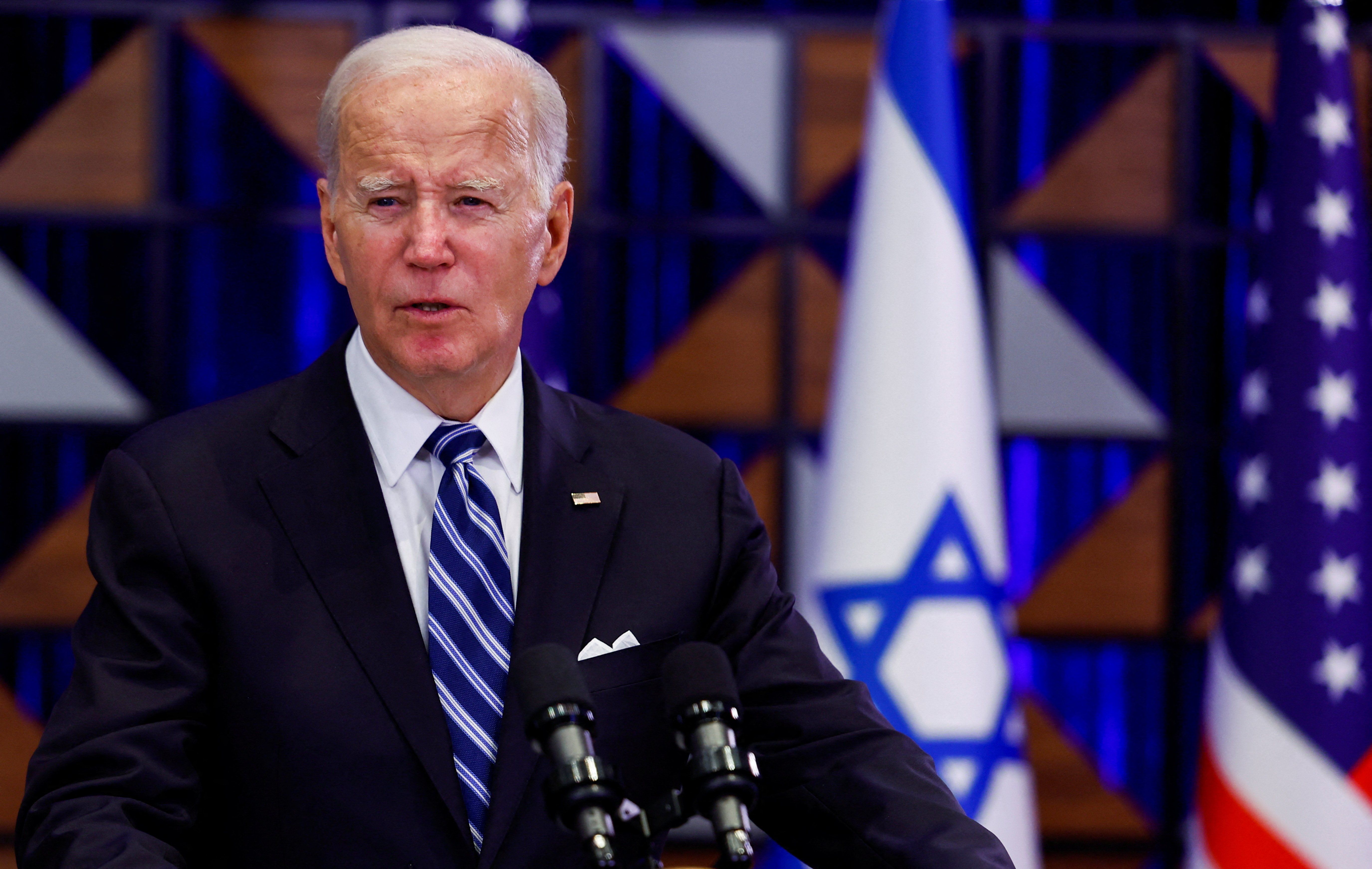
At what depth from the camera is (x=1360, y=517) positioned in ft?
8.93

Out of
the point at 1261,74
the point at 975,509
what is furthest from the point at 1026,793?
the point at 1261,74

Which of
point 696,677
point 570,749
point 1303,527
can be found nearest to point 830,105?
point 1303,527

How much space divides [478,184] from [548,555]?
40 centimetres

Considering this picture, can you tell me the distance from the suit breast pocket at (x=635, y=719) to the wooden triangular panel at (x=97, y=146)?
2420 millimetres

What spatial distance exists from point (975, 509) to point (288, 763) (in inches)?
72.2

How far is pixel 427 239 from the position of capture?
4.29ft

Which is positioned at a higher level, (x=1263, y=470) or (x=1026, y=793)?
(x=1263, y=470)

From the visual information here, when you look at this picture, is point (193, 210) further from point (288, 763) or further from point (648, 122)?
point (288, 763)

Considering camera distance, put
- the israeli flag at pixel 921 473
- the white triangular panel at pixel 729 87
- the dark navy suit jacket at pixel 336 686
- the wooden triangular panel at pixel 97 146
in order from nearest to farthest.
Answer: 1. the dark navy suit jacket at pixel 336 686
2. the israeli flag at pixel 921 473
3. the wooden triangular panel at pixel 97 146
4. the white triangular panel at pixel 729 87

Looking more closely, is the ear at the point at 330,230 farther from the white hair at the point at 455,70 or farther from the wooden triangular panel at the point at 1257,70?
the wooden triangular panel at the point at 1257,70

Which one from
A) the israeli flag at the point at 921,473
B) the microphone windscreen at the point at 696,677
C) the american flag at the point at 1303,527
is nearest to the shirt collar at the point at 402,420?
the microphone windscreen at the point at 696,677

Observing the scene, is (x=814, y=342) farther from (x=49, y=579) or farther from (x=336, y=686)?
(x=336, y=686)

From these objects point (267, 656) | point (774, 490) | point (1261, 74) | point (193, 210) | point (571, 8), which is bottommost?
point (774, 490)

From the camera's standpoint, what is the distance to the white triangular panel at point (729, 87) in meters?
3.32
